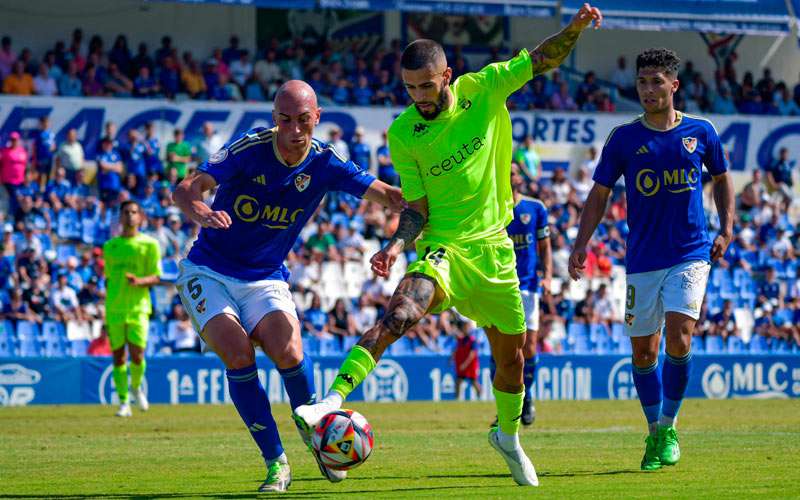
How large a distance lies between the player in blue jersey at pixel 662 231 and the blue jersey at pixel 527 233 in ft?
17.7

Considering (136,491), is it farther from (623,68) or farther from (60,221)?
(623,68)

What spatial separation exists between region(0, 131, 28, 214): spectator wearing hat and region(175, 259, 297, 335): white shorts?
19.7 meters

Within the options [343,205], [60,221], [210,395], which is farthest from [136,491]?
[343,205]

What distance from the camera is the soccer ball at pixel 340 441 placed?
8.11 metres

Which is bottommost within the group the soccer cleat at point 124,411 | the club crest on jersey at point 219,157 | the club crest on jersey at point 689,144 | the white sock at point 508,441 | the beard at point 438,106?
the soccer cleat at point 124,411

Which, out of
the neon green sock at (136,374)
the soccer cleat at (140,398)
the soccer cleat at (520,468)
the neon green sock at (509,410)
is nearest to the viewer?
the soccer cleat at (520,468)

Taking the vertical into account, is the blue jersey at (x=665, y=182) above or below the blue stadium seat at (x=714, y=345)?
above

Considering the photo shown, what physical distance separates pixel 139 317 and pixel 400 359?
727cm

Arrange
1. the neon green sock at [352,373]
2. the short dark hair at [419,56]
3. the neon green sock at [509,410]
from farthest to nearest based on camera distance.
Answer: the neon green sock at [509,410] < the short dark hair at [419,56] < the neon green sock at [352,373]

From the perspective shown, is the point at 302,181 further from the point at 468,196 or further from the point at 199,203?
the point at 468,196

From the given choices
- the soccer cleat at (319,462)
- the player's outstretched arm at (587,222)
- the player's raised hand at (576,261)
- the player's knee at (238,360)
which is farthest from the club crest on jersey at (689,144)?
the soccer cleat at (319,462)

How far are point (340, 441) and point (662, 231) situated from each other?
3723mm

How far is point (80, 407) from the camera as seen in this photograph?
890 inches

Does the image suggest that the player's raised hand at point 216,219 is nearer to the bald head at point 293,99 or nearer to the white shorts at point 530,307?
the bald head at point 293,99
